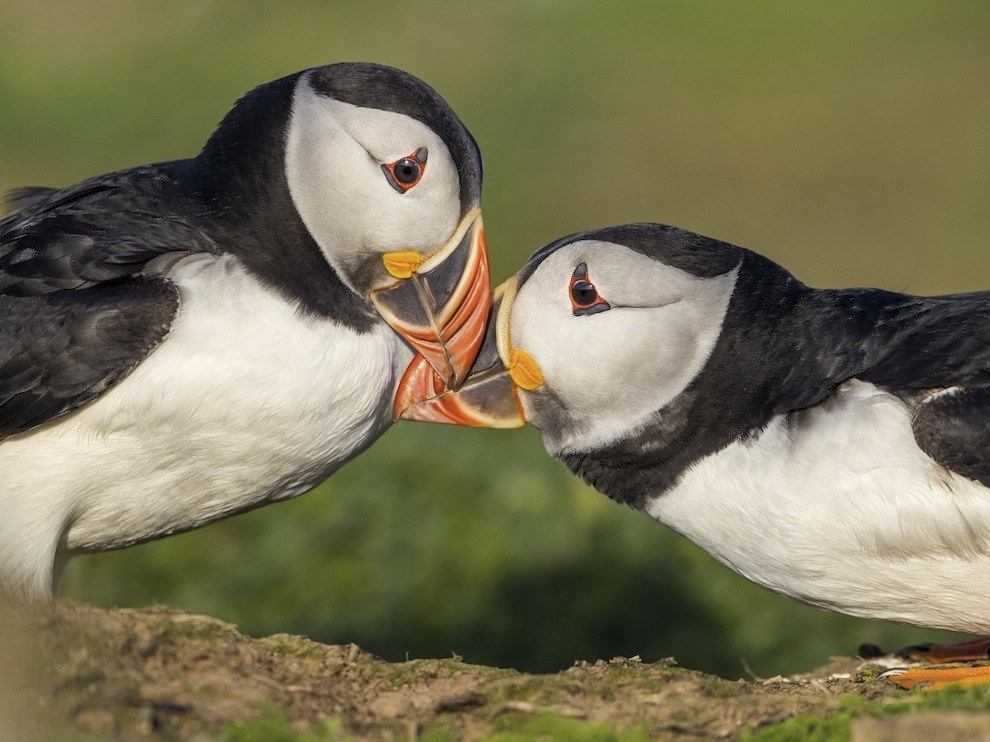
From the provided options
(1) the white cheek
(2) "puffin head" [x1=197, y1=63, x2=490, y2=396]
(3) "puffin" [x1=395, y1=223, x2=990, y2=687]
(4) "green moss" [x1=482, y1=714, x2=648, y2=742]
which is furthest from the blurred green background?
(4) "green moss" [x1=482, y1=714, x2=648, y2=742]

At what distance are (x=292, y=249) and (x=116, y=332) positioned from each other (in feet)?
2.62

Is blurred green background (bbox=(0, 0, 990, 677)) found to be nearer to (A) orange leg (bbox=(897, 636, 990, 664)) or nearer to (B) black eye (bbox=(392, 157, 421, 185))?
(A) orange leg (bbox=(897, 636, 990, 664))

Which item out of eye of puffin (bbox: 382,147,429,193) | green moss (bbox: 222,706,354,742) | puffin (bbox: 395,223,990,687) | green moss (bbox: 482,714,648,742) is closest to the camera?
green moss (bbox: 222,706,354,742)

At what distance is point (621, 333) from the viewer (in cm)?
600

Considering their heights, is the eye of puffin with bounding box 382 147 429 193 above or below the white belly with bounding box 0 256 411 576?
above

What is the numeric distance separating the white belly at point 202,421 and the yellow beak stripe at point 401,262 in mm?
284

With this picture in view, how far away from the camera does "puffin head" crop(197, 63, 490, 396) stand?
584 cm

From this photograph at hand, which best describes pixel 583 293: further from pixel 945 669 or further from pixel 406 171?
pixel 945 669

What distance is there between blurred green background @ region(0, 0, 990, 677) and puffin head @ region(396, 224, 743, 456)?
3033mm

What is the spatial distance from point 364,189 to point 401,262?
34cm

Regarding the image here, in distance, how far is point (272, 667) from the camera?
5.19 m

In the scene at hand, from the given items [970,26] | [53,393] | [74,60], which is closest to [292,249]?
[53,393]

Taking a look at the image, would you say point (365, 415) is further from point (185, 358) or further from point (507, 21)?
point (507, 21)

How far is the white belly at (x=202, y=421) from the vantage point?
18.2ft
